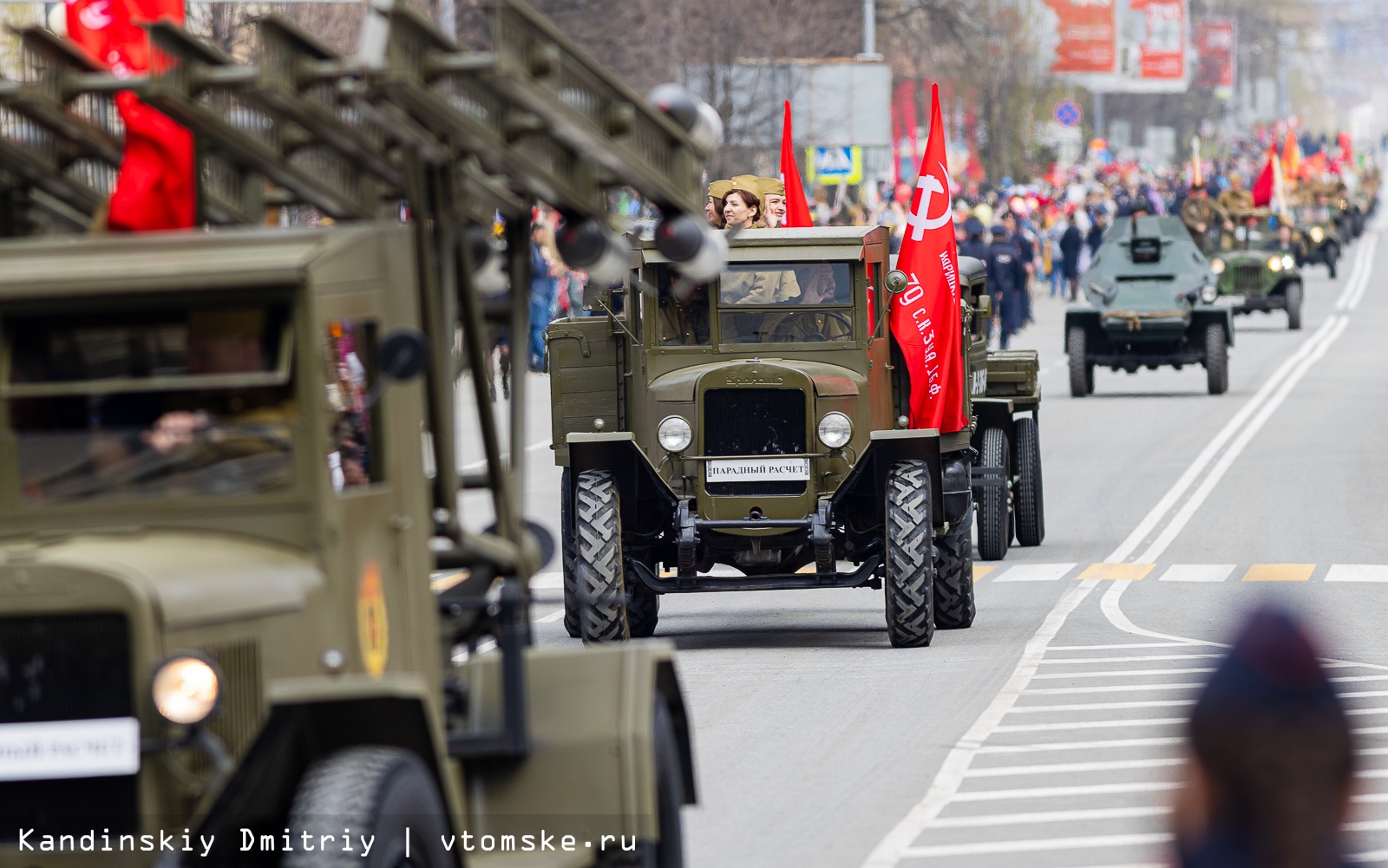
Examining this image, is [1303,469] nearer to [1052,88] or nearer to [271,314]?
[271,314]

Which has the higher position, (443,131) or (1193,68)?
(1193,68)

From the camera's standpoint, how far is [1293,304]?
4747 centimetres

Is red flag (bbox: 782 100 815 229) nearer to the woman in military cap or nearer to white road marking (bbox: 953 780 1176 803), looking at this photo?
the woman in military cap

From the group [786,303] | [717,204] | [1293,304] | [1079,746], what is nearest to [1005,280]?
[1293,304]

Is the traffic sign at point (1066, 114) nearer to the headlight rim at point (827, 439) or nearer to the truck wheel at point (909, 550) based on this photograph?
the headlight rim at point (827, 439)

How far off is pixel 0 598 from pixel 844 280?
906 cm

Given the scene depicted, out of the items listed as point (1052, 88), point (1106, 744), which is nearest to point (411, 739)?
point (1106, 744)

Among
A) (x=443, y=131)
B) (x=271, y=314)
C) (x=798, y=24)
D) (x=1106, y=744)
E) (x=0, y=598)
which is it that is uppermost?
(x=798, y=24)

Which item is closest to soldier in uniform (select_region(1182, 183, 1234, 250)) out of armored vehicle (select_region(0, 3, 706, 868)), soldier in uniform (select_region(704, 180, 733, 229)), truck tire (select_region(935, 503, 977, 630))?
soldier in uniform (select_region(704, 180, 733, 229))

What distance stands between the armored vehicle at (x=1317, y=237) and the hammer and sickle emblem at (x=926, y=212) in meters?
46.8

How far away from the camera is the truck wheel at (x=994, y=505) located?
18172 mm

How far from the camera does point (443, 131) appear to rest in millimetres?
6727

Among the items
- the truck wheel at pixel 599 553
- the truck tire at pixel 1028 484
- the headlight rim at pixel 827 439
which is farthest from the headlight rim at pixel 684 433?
the truck tire at pixel 1028 484

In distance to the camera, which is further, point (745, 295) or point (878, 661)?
point (745, 295)
